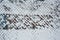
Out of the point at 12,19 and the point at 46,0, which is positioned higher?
the point at 46,0

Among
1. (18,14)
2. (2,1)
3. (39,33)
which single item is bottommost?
(39,33)

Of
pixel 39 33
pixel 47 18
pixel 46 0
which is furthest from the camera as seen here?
pixel 46 0

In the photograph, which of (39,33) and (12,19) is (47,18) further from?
(12,19)

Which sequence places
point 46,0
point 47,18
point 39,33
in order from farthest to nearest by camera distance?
point 46,0 < point 47,18 < point 39,33

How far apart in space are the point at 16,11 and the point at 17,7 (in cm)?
5

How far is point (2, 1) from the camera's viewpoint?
1322mm

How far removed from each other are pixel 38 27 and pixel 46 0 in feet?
1.26

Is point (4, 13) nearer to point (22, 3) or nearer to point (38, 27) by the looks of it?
point (22, 3)

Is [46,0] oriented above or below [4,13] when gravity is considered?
above

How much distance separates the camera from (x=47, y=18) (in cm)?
125

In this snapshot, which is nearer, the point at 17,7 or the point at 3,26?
the point at 3,26

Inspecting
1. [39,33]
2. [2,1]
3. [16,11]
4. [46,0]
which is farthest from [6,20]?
[46,0]

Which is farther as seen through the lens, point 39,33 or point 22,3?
point 22,3

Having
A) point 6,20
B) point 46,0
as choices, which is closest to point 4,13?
point 6,20
